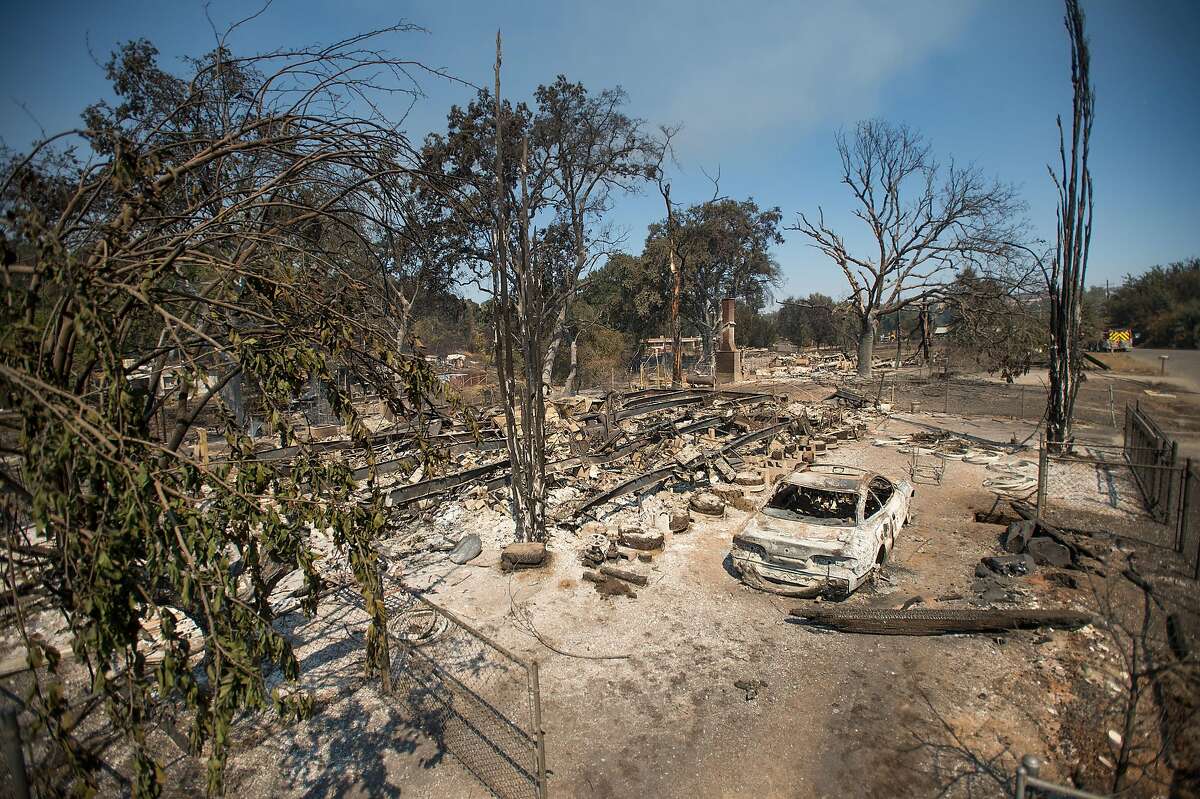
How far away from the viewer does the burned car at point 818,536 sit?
813cm

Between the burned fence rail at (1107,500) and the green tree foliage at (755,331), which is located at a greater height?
the green tree foliage at (755,331)

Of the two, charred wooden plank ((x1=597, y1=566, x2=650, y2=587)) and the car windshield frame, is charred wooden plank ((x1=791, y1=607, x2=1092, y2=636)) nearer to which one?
the car windshield frame

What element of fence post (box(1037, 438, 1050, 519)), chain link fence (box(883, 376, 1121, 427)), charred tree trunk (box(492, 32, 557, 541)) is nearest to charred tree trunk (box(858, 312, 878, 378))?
chain link fence (box(883, 376, 1121, 427))

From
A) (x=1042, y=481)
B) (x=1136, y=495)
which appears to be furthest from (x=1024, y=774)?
(x=1136, y=495)

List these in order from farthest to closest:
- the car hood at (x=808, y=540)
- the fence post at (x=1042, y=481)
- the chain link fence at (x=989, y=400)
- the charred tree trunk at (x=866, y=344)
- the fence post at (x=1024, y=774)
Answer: the charred tree trunk at (x=866, y=344) → the chain link fence at (x=989, y=400) → the fence post at (x=1042, y=481) → the car hood at (x=808, y=540) → the fence post at (x=1024, y=774)

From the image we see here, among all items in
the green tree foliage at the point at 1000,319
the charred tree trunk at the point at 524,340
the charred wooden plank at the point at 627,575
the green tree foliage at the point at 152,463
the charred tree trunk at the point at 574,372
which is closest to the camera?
the green tree foliage at the point at 152,463

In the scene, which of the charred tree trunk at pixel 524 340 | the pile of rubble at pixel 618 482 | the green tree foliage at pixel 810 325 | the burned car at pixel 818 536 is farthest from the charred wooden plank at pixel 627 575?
the green tree foliage at pixel 810 325

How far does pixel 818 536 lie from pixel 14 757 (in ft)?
26.1

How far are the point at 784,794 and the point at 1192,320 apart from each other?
6854cm

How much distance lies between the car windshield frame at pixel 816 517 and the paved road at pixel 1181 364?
105 ft

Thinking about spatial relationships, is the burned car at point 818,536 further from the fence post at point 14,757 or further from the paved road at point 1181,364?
the paved road at point 1181,364

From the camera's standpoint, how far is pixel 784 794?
4.99 m

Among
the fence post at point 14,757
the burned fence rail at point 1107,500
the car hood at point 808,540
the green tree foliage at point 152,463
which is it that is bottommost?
the burned fence rail at point 1107,500

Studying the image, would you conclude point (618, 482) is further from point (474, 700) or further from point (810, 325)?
point (810, 325)
